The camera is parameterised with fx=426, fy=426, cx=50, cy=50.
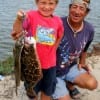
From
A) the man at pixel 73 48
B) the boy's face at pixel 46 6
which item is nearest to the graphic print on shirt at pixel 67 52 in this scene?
the man at pixel 73 48

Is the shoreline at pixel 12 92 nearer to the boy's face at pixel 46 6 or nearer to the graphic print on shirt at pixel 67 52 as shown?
the graphic print on shirt at pixel 67 52

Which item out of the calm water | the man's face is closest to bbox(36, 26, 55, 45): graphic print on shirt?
the man's face

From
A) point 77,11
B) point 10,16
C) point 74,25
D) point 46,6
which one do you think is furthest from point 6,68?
point 10,16

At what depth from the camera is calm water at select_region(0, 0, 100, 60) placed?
35.5 ft

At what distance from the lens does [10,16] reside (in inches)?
569

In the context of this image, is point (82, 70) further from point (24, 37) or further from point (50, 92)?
point (24, 37)

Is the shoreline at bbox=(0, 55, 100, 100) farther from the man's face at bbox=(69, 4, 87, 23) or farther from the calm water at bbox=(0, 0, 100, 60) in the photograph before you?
the calm water at bbox=(0, 0, 100, 60)

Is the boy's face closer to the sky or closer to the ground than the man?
closer to the sky

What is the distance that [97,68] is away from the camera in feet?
24.3

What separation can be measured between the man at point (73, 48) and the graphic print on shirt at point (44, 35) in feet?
2.43

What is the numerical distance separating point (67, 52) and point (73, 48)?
96 millimetres

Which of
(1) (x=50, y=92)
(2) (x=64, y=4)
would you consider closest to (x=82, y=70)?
(1) (x=50, y=92)

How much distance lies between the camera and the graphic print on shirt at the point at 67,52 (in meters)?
5.63

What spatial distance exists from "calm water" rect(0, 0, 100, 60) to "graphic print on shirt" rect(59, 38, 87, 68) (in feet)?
13.4
